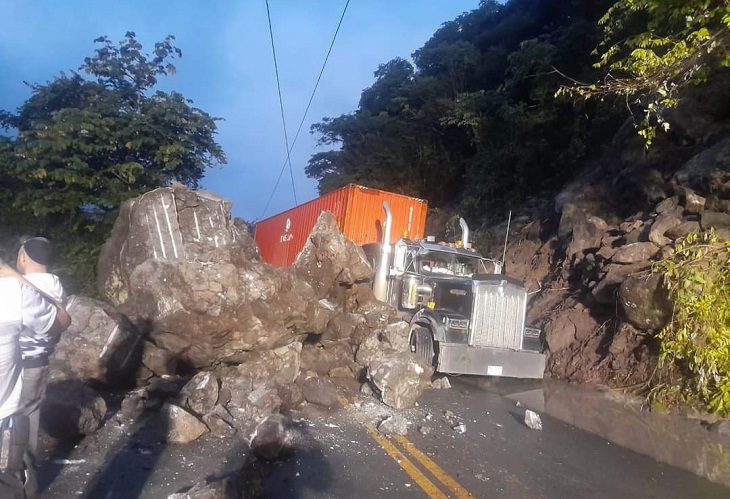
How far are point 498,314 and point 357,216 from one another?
4.05 metres

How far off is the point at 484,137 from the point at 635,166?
10.2 m

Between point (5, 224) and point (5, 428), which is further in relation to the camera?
point (5, 224)

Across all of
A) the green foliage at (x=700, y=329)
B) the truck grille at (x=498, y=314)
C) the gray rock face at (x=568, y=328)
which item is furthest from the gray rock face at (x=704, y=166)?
the truck grille at (x=498, y=314)

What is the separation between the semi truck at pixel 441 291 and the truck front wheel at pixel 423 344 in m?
0.02

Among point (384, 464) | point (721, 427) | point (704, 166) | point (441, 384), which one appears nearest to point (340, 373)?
point (441, 384)

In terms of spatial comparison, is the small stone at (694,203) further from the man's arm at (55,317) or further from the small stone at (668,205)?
the man's arm at (55,317)

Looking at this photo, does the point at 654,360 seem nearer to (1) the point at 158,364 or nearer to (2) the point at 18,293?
(1) the point at 158,364

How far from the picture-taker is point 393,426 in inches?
244

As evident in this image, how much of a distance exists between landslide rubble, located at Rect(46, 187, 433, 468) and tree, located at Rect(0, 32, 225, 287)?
321cm

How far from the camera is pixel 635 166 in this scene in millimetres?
13820

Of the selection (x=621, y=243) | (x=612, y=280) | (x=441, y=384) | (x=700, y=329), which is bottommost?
(x=441, y=384)

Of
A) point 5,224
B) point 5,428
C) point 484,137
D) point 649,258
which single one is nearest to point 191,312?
point 5,428

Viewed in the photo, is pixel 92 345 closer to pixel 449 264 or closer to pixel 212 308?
pixel 212 308

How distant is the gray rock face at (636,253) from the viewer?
32.2ft
